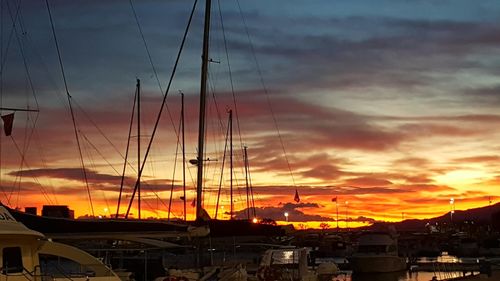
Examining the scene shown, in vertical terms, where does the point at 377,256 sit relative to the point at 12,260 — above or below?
above

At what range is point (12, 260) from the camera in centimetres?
2039

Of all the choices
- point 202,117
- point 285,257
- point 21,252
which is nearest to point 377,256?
point 285,257

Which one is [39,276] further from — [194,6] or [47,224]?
[194,6]

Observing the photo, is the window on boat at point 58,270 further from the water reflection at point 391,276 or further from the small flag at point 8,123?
the water reflection at point 391,276

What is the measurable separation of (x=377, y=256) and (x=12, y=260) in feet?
186

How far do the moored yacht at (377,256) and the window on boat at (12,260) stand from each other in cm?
5523

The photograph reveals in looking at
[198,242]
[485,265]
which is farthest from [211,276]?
[485,265]

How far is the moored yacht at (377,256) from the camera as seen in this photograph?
2864 inches

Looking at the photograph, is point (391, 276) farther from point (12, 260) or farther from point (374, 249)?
point (12, 260)

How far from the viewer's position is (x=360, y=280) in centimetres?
6869

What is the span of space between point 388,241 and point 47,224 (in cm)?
5526

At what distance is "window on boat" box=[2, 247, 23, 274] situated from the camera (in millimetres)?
20047

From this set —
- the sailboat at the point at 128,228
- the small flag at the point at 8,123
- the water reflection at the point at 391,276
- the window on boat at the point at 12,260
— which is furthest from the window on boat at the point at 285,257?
the water reflection at the point at 391,276

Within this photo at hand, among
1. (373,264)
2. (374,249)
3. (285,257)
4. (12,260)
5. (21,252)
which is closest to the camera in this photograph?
(12,260)
